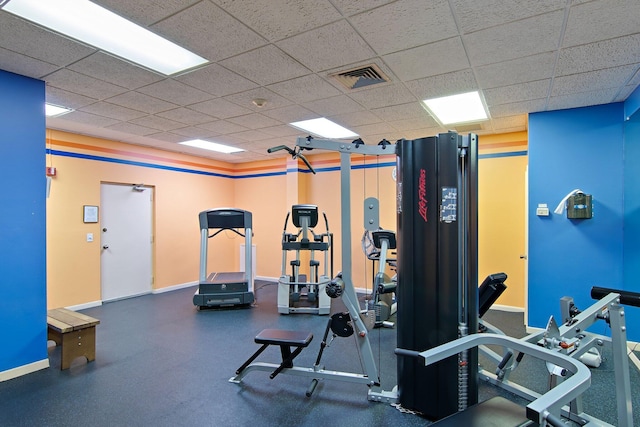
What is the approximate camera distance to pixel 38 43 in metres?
2.45

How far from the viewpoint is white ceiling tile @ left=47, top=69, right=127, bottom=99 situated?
9.89 ft

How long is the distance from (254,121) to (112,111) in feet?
5.67

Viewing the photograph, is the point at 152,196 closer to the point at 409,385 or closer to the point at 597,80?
the point at 409,385

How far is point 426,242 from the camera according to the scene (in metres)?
2.36

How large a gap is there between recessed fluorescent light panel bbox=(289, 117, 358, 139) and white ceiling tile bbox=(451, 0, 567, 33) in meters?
2.45

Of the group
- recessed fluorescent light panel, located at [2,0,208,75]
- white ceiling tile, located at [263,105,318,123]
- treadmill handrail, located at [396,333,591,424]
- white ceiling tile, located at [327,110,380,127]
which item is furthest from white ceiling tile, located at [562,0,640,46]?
recessed fluorescent light panel, located at [2,0,208,75]

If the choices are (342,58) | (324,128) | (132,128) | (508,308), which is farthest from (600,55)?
(132,128)

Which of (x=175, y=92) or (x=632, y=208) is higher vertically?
(x=175, y=92)

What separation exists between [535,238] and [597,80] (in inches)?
72.0

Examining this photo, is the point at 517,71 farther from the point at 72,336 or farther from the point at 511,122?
the point at 72,336

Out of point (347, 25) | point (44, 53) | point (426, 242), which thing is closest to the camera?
point (347, 25)

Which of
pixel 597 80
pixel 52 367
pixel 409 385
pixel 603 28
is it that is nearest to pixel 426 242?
pixel 409 385

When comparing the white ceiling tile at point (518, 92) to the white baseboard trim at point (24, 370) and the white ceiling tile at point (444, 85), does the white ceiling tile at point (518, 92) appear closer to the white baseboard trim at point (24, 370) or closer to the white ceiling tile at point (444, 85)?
the white ceiling tile at point (444, 85)

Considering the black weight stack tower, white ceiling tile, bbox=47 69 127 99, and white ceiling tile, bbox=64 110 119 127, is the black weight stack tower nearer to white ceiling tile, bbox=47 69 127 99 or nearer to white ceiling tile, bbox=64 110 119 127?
white ceiling tile, bbox=47 69 127 99
